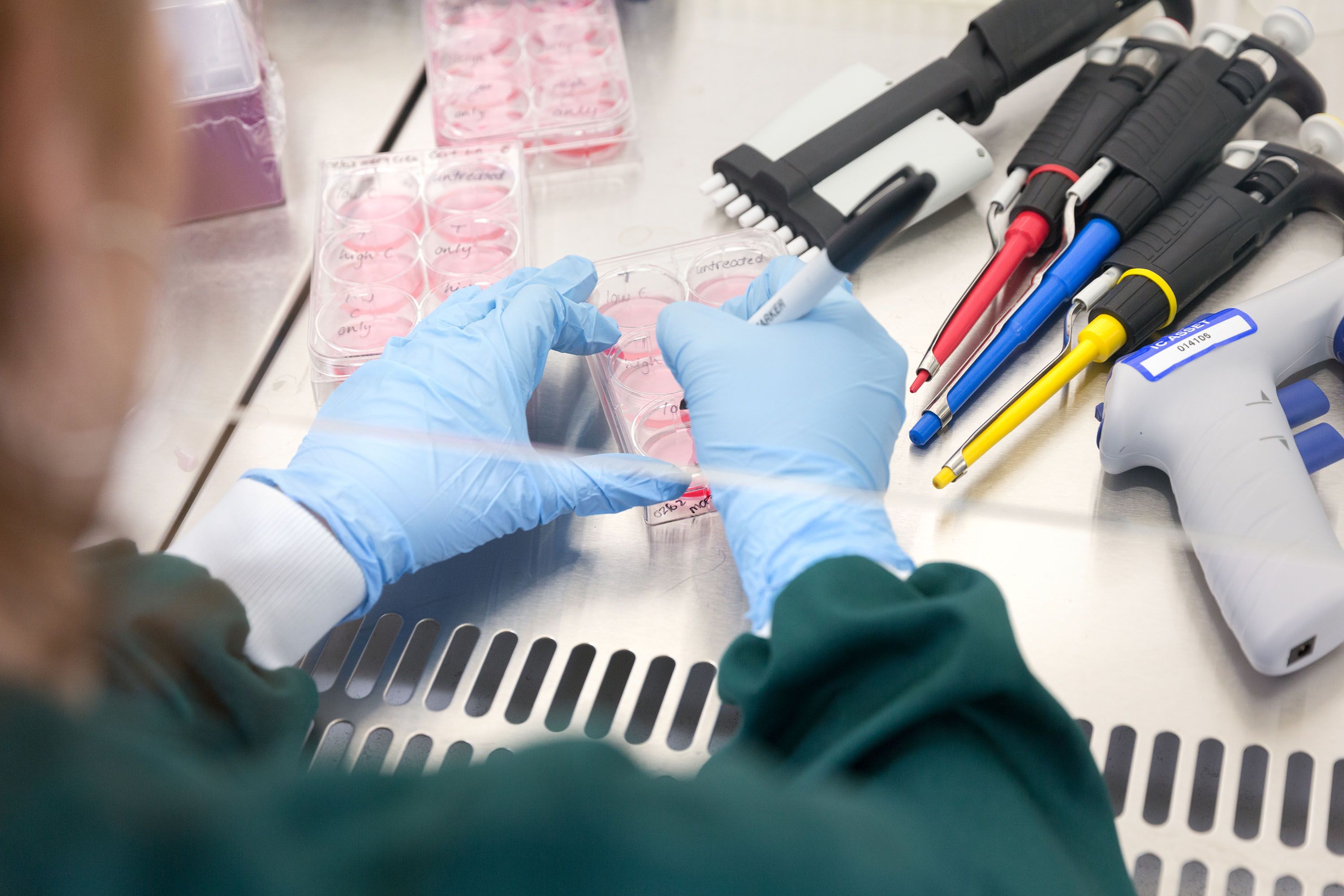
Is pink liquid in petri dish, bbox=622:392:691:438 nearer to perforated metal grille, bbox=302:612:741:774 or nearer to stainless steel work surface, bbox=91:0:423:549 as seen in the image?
perforated metal grille, bbox=302:612:741:774

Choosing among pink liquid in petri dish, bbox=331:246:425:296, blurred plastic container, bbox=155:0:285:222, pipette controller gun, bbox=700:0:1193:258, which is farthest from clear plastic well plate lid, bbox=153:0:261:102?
pipette controller gun, bbox=700:0:1193:258

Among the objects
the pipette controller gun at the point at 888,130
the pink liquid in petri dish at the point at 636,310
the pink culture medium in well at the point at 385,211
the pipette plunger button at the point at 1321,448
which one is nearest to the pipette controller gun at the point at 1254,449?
the pipette plunger button at the point at 1321,448

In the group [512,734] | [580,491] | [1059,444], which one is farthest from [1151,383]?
[512,734]

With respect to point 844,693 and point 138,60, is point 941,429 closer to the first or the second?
point 844,693

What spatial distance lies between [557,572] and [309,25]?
1.28m

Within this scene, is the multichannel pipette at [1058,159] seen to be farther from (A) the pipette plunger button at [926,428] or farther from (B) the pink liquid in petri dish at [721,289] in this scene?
(B) the pink liquid in petri dish at [721,289]

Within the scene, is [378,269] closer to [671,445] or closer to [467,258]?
[467,258]

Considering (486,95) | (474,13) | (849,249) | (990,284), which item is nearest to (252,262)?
(486,95)

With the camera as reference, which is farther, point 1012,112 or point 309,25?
point 309,25

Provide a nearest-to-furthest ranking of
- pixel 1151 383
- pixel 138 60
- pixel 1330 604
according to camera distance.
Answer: pixel 138 60
pixel 1330 604
pixel 1151 383

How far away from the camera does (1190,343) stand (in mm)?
1081

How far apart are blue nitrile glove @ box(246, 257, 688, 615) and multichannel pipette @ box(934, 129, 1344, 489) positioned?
1.38 feet

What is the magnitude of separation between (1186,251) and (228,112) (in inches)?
49.5

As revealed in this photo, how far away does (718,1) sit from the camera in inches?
71.1
